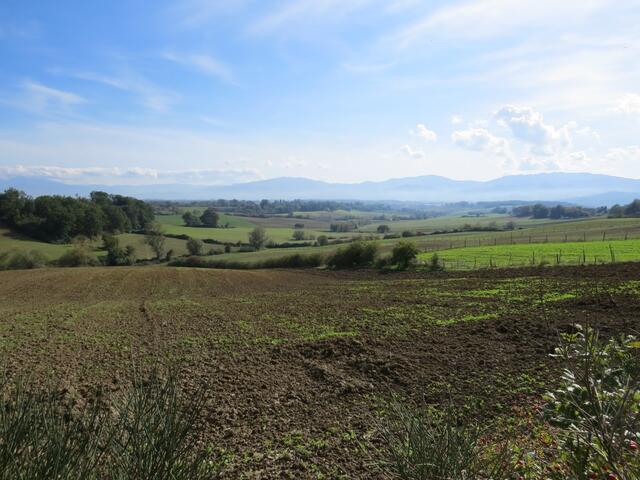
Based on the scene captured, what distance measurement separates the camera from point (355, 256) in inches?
1777

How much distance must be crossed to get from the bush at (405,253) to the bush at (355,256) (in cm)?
412

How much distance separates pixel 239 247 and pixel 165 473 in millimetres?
75573

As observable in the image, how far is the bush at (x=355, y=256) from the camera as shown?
4438 centimetres

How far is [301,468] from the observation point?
7.01 metres

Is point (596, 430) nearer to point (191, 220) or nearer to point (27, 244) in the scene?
point (27, 244)

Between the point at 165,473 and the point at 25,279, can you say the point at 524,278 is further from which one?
the point at 25,279

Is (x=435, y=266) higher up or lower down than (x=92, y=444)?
lower down

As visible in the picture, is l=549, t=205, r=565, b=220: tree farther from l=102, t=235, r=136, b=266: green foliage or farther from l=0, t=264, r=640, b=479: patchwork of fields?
l=102, t=235, r=136, b=266: green foliage

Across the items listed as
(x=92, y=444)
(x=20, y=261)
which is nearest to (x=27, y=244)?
(x=20, y=261)

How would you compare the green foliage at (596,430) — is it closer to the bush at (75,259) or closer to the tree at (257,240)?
the bush at (75,259)

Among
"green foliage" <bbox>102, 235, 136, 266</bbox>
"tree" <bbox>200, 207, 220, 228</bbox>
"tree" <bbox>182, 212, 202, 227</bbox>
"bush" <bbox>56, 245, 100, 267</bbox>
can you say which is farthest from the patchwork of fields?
"tree" <bbox>200, 207, 220, 228</bbox>

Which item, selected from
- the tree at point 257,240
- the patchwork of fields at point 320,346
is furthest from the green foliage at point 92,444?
the tree at point 257,240

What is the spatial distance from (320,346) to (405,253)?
1070 inches

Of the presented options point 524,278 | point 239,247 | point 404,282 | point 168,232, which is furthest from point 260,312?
point 168,232
